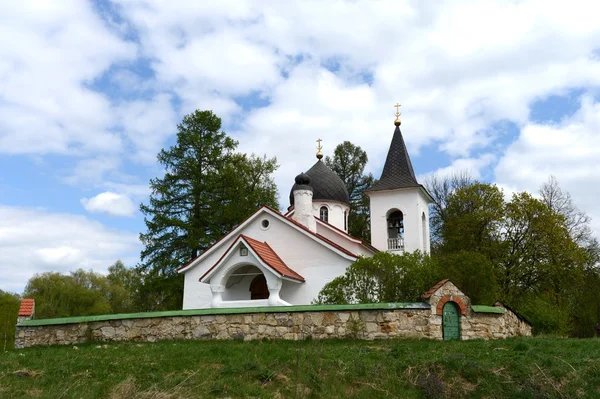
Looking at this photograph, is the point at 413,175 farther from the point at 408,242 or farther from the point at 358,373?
the point at 358,373

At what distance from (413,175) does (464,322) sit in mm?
13449

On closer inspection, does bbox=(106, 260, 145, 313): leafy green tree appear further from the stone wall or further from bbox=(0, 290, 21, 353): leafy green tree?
the stone wall

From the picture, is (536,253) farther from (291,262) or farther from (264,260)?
(264,260)

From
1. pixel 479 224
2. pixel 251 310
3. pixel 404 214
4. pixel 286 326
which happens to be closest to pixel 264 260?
pixel 251 310

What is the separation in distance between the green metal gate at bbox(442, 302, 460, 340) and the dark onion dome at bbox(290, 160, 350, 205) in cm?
1580

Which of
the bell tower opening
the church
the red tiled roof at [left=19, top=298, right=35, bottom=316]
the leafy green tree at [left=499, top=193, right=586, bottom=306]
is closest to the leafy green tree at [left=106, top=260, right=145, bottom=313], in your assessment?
the church

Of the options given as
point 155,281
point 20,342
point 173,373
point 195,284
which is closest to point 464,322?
point 173,373

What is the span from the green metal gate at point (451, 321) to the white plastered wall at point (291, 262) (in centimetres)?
732

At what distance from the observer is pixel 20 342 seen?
496 inches

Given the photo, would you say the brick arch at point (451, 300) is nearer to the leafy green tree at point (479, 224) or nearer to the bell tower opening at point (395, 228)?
the bell tower opening at point (395, 228)

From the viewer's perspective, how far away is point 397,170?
24.1 metres

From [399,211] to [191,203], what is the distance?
1076 centimetres

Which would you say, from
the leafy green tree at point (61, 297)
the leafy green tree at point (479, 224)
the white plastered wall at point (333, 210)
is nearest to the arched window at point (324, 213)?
the white plastered wall at point (333, 210)

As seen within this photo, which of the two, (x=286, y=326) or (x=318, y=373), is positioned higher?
(x=286, y=326)
